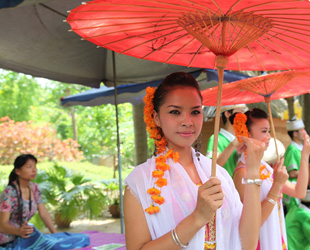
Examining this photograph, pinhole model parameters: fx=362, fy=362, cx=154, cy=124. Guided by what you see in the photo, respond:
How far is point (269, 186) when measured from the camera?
8.65 ft

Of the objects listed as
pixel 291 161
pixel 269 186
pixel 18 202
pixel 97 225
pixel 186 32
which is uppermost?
pixel 186 32

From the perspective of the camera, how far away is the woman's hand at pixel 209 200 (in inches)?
57.7

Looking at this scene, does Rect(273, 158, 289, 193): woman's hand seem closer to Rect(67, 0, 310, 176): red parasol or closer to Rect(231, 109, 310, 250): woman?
Rect(231, 109, 310, 250): woman

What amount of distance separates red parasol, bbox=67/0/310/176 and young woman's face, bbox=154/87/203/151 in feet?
0.48

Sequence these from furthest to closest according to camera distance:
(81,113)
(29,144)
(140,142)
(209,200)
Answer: (81,113)
(29,144)
(140,142)
(209,200)

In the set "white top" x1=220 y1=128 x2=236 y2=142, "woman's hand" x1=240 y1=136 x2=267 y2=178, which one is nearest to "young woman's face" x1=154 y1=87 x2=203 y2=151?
"woman's hand" x1=240 y1=136 x2=267 y2=178

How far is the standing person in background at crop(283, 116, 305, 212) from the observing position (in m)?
4.04

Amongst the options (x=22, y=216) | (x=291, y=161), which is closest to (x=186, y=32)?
(x=291, y=161)

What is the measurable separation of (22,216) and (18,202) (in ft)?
0.62

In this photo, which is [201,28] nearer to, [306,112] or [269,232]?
[269,232]

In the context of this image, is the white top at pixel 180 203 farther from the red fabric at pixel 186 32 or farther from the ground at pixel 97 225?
the ground at pixel 97 225

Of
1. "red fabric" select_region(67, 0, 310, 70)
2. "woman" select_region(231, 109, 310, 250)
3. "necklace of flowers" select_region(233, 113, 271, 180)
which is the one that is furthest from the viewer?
"necklace of flowers" select_region(233, 113, 271, 180)

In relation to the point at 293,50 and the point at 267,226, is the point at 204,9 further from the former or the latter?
the point at 267,226

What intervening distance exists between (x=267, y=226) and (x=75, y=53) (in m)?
3.46
